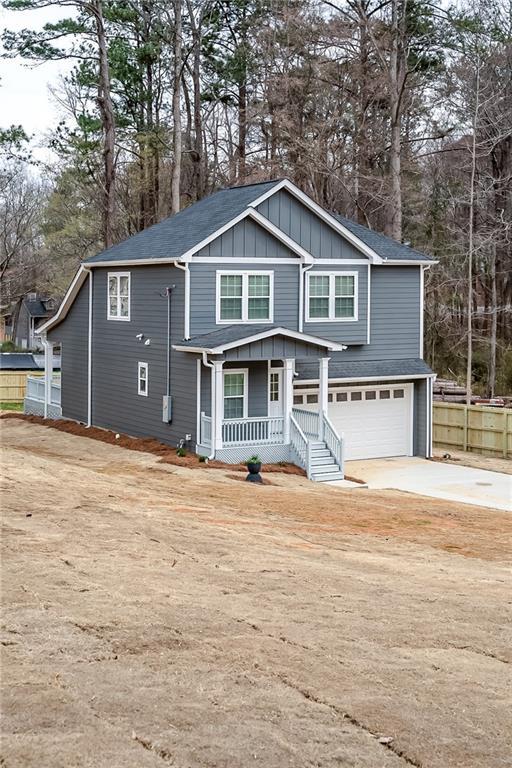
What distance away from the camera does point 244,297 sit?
88.2ft

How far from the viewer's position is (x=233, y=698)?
8.05 meters

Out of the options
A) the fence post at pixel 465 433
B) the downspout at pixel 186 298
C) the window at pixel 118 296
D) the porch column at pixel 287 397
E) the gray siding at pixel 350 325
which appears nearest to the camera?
the porch column at pixel 287 397

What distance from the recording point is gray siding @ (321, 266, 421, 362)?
97.3 feet

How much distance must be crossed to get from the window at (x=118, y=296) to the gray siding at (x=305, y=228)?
4640 mm

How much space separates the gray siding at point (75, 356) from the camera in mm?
32250

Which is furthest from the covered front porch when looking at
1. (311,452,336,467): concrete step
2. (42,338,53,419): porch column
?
(42,338,53,419): porch column

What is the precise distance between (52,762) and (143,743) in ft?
2.16

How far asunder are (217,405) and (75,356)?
9335 millimetres

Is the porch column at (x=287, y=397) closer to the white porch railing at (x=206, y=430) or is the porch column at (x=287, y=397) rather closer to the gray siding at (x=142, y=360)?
the white porch railing at (x=206, y=430)

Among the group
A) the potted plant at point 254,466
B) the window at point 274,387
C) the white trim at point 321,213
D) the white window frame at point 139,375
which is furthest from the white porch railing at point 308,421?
the white trim at point 321,213

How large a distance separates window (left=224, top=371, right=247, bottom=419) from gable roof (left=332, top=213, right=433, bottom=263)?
602 cm

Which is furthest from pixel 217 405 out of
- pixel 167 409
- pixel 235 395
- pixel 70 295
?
pixel 70 295

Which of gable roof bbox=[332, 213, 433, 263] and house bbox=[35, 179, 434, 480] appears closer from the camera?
house bbox=[35, 179, 434, 480]

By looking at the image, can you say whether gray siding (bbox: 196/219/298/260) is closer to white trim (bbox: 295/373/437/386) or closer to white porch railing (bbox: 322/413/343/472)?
white trim (bbox: 295/373/437/386)
